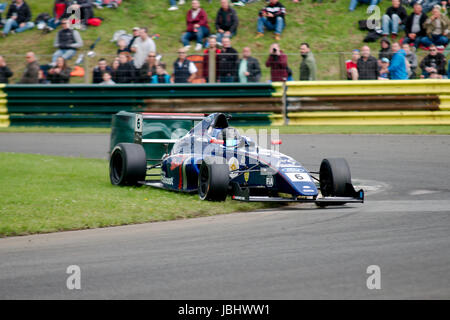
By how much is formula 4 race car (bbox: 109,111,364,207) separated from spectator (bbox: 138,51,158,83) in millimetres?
6963

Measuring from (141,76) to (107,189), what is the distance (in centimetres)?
829

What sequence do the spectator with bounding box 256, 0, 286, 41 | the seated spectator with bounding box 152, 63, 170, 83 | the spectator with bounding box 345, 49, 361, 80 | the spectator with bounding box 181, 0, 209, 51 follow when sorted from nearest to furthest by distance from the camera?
the spectator with bounding box 345, 49, 361, 80, the seated spectator with bounding box 152, 63, 170, 83, the spectator with bounding box 181, 0, 209, 51, the spectator with bounding box 256, 0, 286, 41

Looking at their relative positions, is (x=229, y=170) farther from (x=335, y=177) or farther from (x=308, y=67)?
(x=308, y=67)

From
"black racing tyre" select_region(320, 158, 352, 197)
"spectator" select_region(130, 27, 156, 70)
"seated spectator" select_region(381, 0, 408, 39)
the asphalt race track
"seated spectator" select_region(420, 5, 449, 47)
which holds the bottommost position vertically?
the asphalt race track

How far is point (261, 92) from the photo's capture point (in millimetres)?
16750

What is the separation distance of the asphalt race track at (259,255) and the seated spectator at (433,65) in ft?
25.6

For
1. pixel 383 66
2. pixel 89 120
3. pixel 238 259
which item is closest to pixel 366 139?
pixel 383 66

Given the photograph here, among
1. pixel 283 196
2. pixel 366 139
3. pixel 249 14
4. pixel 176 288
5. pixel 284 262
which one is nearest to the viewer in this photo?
pixel 176 288

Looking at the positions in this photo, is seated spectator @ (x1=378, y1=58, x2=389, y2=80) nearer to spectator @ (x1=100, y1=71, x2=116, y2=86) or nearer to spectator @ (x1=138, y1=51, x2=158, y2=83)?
spectator @ (x1=138, y1=51, x2=158, y2=83)

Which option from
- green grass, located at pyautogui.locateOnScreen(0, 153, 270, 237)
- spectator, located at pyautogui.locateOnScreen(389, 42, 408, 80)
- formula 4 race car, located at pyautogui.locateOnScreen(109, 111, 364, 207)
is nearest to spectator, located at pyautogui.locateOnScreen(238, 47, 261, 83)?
spectator, located at pyautogui.locateOnScreen(389, 42, 408, 80)

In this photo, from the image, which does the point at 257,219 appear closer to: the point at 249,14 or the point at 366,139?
the point at 366,139

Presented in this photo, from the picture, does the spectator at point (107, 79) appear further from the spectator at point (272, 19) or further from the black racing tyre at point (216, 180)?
the black racing tyre at point (216, 180)

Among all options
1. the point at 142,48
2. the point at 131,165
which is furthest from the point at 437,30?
the point at 131,165

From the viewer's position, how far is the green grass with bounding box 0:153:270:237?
7.09 meters
